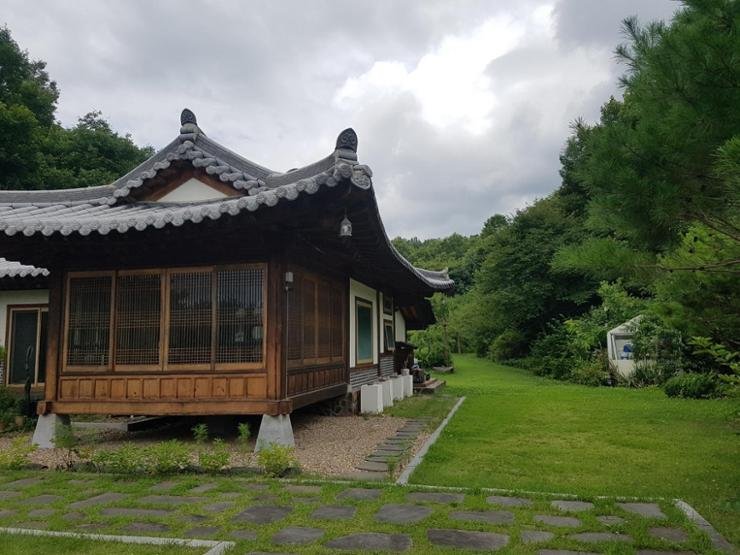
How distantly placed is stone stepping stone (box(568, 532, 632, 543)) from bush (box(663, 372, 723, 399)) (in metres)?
10.3

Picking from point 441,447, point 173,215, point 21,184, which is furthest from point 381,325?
point 21,184

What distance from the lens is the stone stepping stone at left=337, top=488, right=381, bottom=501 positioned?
15.5 feet

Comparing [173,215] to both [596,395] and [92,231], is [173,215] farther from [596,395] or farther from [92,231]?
[596,395]

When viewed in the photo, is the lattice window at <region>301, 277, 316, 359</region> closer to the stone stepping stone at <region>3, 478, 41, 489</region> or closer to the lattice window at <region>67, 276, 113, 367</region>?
the lattice window at <region>67, 276, 113, 367</region>

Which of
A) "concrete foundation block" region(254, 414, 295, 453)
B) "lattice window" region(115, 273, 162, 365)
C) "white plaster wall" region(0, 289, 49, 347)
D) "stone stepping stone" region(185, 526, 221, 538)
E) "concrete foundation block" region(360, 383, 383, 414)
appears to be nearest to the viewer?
"stone stepping stone" region(185, 526, 221, 538)

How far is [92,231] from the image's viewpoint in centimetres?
625

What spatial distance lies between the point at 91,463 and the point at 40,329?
5.43 meters

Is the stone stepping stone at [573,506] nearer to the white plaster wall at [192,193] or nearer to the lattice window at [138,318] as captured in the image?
the lattice window at [138,318]

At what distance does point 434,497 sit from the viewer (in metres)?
4.69

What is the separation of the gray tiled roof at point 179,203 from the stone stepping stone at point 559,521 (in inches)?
136

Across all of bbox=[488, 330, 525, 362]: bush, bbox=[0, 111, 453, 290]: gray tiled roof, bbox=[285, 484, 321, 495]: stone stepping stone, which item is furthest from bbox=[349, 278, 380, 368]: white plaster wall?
bbox=[488, 330, 525, 362]: bush

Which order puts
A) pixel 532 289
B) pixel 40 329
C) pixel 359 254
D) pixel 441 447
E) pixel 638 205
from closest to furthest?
pixel 638 205 < pixel 441 447 < pixel 359 254 < pixel 40 329 < pixel 532 289

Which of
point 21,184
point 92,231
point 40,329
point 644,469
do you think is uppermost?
point 21,184

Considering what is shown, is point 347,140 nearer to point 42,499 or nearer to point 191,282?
point 191,282
